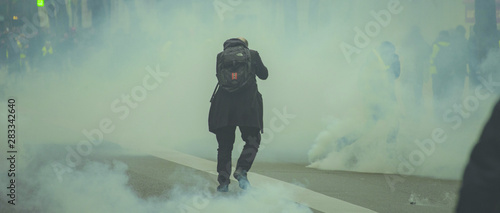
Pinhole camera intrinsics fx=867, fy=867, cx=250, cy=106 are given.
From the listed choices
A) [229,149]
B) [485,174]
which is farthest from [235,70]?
[485,174]

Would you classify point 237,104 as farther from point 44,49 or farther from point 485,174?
point 44,49

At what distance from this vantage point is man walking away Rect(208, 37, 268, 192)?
706 centimetres

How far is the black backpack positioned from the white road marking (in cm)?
104

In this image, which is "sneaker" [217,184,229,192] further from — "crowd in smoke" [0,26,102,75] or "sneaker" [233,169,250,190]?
"crowd in smoke" [0,26,102,75]

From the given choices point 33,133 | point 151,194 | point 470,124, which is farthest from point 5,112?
point 151,194

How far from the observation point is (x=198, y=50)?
59.5ft

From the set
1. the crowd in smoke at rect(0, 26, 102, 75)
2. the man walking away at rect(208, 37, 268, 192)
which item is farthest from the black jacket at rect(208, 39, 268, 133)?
the crowd in smoke at rect(0, 26, 102, 75)

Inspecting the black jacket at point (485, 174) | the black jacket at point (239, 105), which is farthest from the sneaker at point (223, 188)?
the black jacket at point (485, 174)

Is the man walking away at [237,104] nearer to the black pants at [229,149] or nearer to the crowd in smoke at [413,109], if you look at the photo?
the black pants at [229,149]

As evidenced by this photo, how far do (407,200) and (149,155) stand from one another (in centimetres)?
423

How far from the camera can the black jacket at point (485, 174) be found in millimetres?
1610

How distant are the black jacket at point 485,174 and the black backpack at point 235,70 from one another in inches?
213

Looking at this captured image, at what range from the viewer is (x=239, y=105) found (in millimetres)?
7184

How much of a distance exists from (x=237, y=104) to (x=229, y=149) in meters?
0.48
